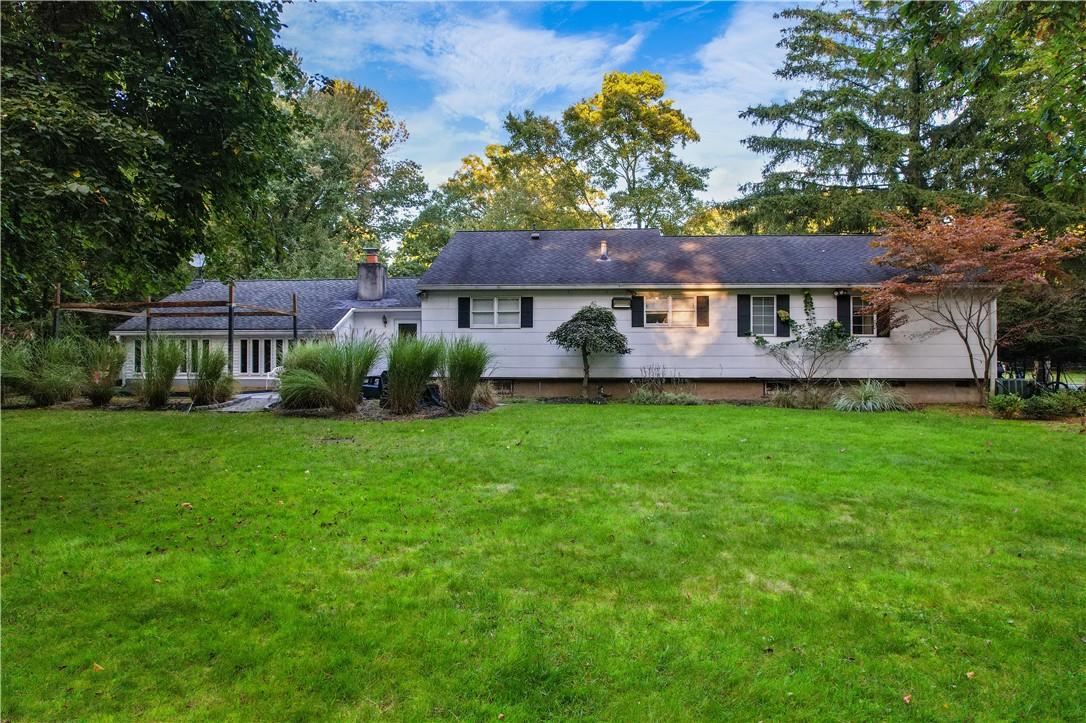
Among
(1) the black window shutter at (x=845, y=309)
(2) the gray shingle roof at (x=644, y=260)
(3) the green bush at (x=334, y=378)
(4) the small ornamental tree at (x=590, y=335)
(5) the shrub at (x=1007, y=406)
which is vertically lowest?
(5) the shrub at (x=1007, y=406)

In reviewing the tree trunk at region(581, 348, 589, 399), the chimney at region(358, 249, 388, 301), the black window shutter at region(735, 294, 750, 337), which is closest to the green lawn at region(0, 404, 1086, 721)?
the tree trunk at region(581, 348, 589, 399)

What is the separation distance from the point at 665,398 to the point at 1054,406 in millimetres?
7634

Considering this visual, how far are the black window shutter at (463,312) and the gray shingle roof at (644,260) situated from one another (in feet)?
1.72

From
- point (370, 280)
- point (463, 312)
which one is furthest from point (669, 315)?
point (370, 280)

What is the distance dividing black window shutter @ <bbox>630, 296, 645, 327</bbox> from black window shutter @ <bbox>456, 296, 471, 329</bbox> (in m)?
4.44

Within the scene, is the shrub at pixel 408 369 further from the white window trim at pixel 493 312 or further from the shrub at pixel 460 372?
the white window trim at pixel 493 312

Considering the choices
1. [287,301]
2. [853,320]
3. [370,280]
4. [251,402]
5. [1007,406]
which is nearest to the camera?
[1007,406]

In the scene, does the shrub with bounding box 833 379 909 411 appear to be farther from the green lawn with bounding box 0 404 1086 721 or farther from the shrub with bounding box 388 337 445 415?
the shrub with bounding box 388 337 445 415

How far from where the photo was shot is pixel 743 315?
14.2 metres

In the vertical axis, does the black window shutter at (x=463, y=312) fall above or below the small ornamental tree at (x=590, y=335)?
above

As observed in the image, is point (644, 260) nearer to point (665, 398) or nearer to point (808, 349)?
point (665, 398)

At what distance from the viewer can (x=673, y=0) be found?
9.88m

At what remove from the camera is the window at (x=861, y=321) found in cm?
1398

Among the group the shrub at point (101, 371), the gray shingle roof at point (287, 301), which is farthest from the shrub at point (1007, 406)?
the shrub at point (101, 371)
